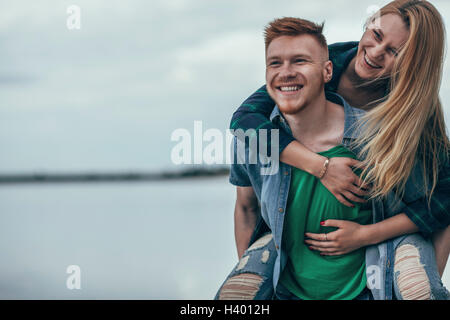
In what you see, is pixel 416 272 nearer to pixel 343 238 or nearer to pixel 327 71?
pixel 343 238

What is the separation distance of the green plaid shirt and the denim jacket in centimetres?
4

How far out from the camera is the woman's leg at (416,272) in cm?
223

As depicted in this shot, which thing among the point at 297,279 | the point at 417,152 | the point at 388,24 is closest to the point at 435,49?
the point at 388,24

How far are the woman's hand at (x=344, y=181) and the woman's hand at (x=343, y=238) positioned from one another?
4.5 inches

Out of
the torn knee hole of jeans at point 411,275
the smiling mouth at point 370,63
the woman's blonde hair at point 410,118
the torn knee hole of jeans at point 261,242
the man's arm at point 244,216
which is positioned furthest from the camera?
the man's arm at point 244,216

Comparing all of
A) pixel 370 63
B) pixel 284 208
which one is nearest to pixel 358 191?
pixel 284 208

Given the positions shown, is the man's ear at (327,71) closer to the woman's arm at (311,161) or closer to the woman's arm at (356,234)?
the woman's arm at (311,161)

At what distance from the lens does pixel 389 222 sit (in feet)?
7.84

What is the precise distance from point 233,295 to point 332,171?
0.71m

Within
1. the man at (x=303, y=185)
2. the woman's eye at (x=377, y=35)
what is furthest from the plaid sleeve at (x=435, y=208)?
the woman's eye at (x=377, y=35)

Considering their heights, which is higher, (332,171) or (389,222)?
(332,171)

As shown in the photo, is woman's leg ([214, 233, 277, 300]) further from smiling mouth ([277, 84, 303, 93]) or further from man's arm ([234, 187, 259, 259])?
smiling mouth ([277, 84, 303, 93])
